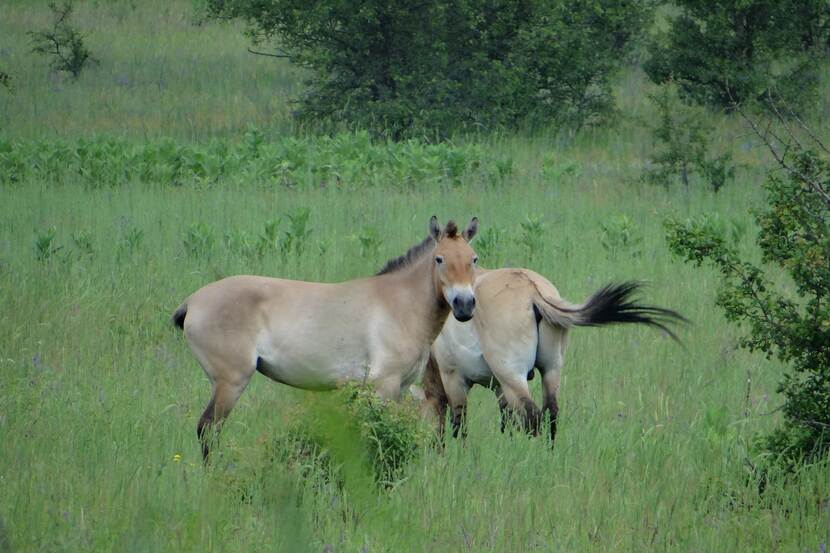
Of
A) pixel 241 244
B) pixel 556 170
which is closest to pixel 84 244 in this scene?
pixel 241 244

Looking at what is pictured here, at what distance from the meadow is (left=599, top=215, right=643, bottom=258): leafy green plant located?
5 cm

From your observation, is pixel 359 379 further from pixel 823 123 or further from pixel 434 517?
pixel 823 123

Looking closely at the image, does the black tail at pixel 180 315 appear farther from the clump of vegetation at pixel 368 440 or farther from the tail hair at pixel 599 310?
the tail hair at pixel 599 310

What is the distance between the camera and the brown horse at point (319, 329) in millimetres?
6789

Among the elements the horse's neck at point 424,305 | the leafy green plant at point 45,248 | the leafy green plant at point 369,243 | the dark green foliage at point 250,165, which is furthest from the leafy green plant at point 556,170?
the horse's neck at point 424,305

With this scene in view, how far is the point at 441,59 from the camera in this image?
25406 millimetres

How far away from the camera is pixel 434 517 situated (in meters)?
5.49

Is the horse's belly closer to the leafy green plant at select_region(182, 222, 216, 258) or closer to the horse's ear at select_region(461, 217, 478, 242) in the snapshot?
the horse's ear at select_region(461, 217, 478, 242)

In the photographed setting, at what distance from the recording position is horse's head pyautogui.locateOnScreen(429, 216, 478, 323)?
21.3 ft

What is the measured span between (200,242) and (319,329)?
221 inches

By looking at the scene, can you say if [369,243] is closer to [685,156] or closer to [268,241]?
[268,241]

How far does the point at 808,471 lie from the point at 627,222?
7.45 m

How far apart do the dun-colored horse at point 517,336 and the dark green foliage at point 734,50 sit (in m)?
16.4

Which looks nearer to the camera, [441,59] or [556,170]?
[556,170]
